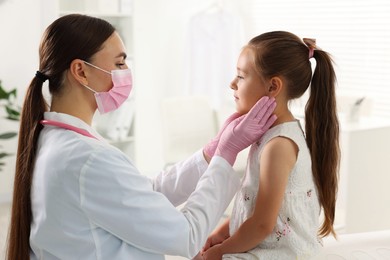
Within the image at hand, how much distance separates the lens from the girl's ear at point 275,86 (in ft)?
4.99

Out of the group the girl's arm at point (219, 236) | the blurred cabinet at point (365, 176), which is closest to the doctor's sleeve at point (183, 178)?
the girl's arm at point (219, 236)

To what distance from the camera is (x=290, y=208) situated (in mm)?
1505

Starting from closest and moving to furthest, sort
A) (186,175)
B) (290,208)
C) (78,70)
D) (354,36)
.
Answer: (78,70) < (290,208) < (186,175) < (354,36)

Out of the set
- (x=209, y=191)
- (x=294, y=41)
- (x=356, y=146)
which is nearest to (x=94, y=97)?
(x=209, y=191)

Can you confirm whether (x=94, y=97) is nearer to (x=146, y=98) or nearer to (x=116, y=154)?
(x=116, y=154)

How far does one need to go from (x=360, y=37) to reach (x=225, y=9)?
1.33 metres

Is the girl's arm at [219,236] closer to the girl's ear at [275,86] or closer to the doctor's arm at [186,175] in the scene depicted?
the doctor's arm at [186,175]

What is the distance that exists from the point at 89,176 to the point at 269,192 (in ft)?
1.48

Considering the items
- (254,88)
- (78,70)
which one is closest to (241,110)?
(254,88)

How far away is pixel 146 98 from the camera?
4953 millimetres

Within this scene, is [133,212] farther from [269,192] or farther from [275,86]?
[275,86]

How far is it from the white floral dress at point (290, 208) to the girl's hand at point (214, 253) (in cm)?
4

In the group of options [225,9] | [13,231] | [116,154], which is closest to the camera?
[116,154]

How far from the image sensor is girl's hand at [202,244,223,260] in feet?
5.13
